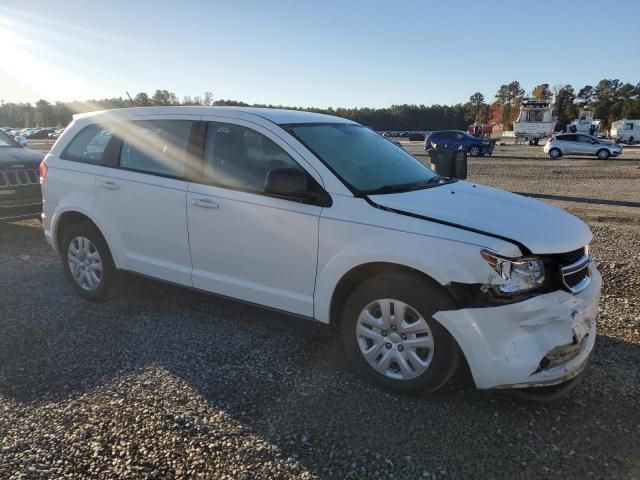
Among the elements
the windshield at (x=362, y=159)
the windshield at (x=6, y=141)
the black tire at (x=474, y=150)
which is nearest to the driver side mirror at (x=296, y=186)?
the windshield at (x=362, y=159)

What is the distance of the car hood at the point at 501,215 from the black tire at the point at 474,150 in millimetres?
27951

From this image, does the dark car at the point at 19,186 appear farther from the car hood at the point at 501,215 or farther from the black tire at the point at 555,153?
the black tire at the point at 555,153

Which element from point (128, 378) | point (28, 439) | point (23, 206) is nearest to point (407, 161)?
point (128, 378)

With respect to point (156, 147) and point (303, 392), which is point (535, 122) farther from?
point (303, 392)

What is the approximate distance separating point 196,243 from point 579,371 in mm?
2881

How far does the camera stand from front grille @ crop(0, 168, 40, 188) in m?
7.93

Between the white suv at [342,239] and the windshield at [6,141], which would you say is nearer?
the white suv at [342,239]

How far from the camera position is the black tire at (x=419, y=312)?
125 inches

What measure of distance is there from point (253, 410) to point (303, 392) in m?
0.38

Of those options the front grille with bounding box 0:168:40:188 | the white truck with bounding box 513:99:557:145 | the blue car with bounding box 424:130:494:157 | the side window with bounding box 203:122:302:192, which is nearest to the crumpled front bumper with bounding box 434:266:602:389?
the side window with bounding box 203:122:302:192

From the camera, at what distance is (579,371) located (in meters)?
3.25

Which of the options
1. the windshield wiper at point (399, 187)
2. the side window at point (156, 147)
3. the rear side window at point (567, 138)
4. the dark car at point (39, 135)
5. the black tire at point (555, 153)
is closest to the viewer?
the windshield wiper at point (399, 187)

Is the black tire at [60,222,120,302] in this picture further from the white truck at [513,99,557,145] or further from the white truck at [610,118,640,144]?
the white truck at [610,118,640,144]

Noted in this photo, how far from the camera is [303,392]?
11.6 feet
